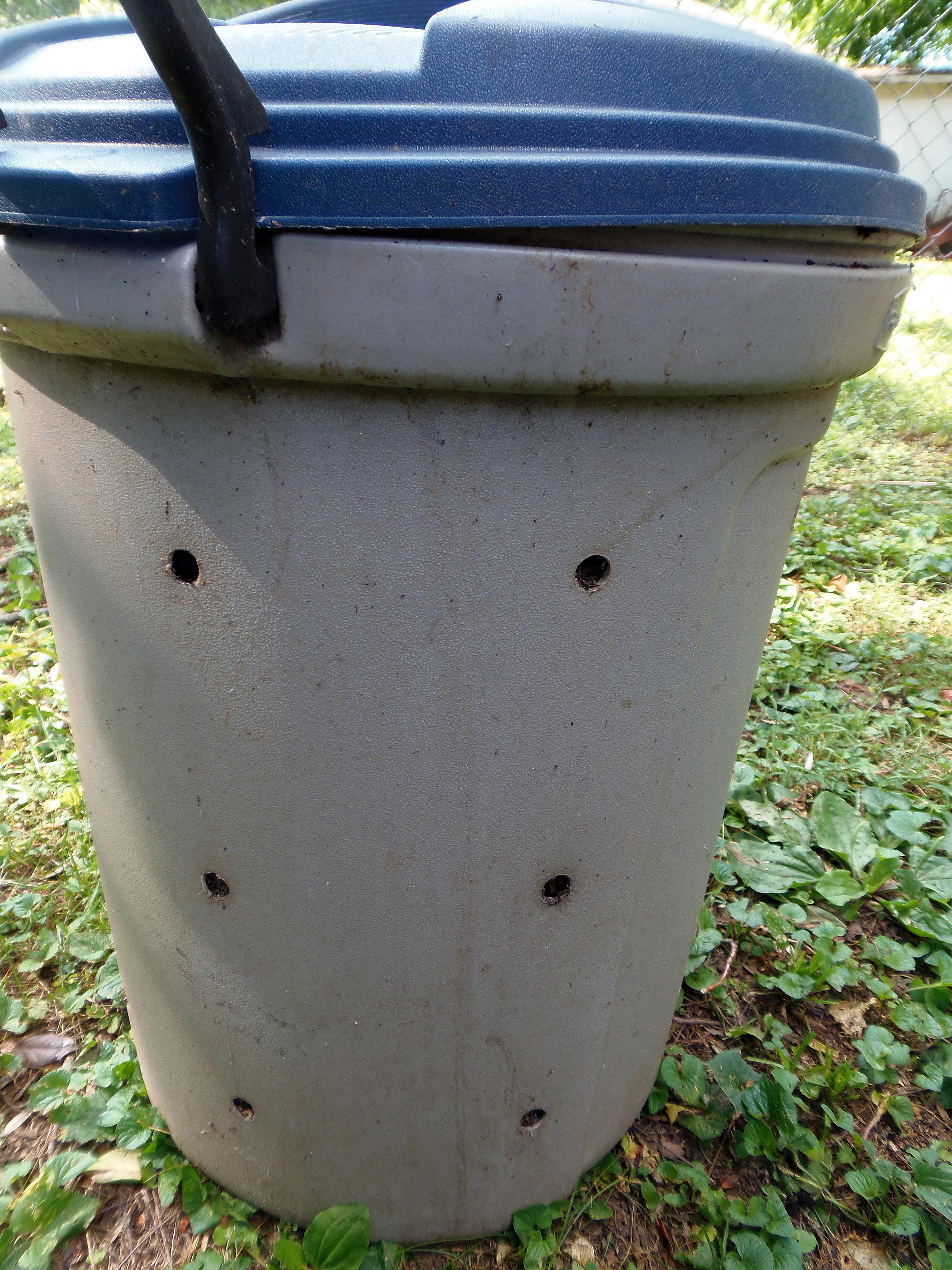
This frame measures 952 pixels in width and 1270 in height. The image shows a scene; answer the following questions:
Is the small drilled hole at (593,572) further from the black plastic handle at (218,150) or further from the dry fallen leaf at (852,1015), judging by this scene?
the dry fallen leaf at (852,1015)

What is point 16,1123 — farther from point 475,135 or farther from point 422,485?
point 475,135

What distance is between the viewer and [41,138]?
68 cm

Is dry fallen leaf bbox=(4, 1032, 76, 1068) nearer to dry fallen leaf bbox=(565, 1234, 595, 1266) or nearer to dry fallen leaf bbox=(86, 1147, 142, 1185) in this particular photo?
dry fallen leaf bbox=(86, 1147, 142, 1185)

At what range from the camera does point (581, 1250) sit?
1153 millimetres

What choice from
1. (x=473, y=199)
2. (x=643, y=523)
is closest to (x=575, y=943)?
(x=643, y=523)

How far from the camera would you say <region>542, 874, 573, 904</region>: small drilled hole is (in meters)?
0.88

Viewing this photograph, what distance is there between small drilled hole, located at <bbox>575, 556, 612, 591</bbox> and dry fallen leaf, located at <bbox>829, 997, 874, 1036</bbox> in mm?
1145

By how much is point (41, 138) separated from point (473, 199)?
14.7 inches

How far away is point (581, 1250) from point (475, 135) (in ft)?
4.31

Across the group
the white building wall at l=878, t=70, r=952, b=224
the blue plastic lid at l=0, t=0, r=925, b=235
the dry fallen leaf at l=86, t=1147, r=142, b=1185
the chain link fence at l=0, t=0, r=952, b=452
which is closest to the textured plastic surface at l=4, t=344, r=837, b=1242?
the blue plastic lid at l=0, t=0, r=925, b=235

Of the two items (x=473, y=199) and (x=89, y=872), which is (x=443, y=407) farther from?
(x=89, y=872)

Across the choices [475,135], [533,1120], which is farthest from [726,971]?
[475,135]

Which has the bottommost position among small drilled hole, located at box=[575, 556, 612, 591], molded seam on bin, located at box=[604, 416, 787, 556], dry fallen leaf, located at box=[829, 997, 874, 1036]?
dry fallen leaf, located at box=[829, 997, 874, 1036]

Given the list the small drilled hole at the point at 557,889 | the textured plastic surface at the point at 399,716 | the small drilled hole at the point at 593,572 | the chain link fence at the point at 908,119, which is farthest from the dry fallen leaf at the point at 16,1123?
the chain link fence at the point at 908,119
